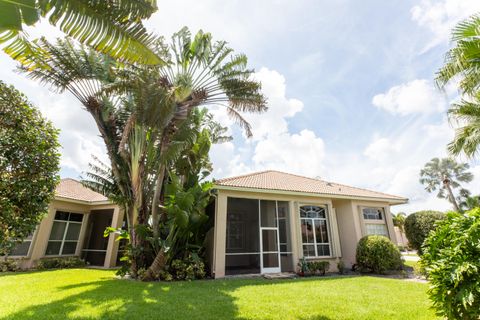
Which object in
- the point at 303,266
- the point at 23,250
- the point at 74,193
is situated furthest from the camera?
the point at 74,193

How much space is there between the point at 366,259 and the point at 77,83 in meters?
17.1

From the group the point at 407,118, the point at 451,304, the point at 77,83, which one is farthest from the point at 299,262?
the point at 77,83

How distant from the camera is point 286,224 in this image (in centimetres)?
1405

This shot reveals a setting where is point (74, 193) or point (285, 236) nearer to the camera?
point (285, 236)

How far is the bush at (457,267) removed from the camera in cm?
400

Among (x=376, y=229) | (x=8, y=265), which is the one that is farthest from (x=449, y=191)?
(x=8, y=265)

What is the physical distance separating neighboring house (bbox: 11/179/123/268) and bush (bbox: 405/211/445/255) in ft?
66.2

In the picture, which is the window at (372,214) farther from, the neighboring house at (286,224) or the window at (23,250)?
the window at (23,250)

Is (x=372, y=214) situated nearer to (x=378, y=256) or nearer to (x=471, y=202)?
(x=378, y=256)

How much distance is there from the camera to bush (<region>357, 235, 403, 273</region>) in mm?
12602

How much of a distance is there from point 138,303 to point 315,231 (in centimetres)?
1114

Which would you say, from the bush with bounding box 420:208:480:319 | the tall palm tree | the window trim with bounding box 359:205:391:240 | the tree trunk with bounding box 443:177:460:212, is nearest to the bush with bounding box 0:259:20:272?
the bush with bounding box 420:208:480:319

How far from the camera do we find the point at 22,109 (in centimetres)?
487

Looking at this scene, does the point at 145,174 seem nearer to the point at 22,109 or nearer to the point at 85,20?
the point at 22,109
